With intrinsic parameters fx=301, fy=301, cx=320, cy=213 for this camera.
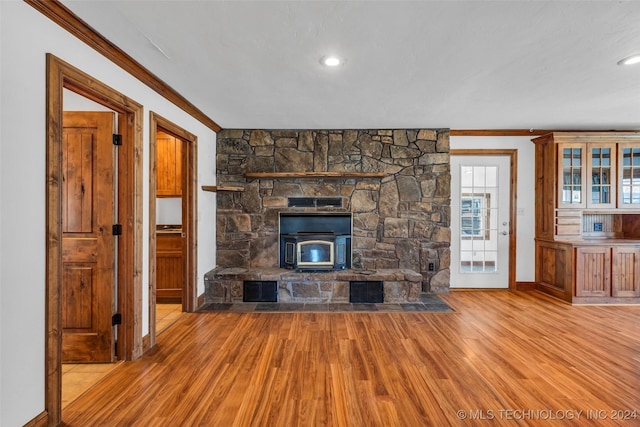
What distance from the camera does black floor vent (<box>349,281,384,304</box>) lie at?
3998 millimetres

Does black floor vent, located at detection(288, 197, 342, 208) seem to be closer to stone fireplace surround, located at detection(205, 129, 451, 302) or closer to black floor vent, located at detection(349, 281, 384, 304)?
stone fireplace surround, located at detection(205, 129, 451, 302)

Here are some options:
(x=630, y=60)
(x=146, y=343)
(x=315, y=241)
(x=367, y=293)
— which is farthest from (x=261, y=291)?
(x=630, y=60)

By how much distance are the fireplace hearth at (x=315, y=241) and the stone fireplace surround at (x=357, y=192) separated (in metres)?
0.11

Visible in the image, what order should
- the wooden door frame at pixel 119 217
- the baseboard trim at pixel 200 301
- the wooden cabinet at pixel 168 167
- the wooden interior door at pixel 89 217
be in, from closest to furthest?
1. the wooden door frame at pixel 119 217
2. the wooden interior door at pixel 89 217
3. the baseboard trim at pixel 200 301
4. the wooden cabinet at pixel 168 167

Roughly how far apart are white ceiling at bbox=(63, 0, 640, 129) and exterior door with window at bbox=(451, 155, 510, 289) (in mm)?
1170

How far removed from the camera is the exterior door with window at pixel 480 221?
4.70 m

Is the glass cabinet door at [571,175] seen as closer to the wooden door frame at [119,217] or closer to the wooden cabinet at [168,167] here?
the wooden door frame at [119,217]

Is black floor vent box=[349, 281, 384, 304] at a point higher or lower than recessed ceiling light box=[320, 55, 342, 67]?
lower

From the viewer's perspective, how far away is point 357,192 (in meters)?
4.45

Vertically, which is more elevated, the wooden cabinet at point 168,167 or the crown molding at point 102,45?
the crown molding at point 102,45

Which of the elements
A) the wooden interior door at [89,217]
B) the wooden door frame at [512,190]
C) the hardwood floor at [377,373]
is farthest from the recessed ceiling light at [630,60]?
the wooden interior door at [89,217]

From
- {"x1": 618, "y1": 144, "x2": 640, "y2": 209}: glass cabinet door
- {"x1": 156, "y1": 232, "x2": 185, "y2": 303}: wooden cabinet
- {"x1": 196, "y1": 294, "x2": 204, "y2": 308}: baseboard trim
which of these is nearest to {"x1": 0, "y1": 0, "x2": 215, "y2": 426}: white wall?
{"x1": 196, "y1": 294, "x2": 204, "y2": 308}: baseboard trim
